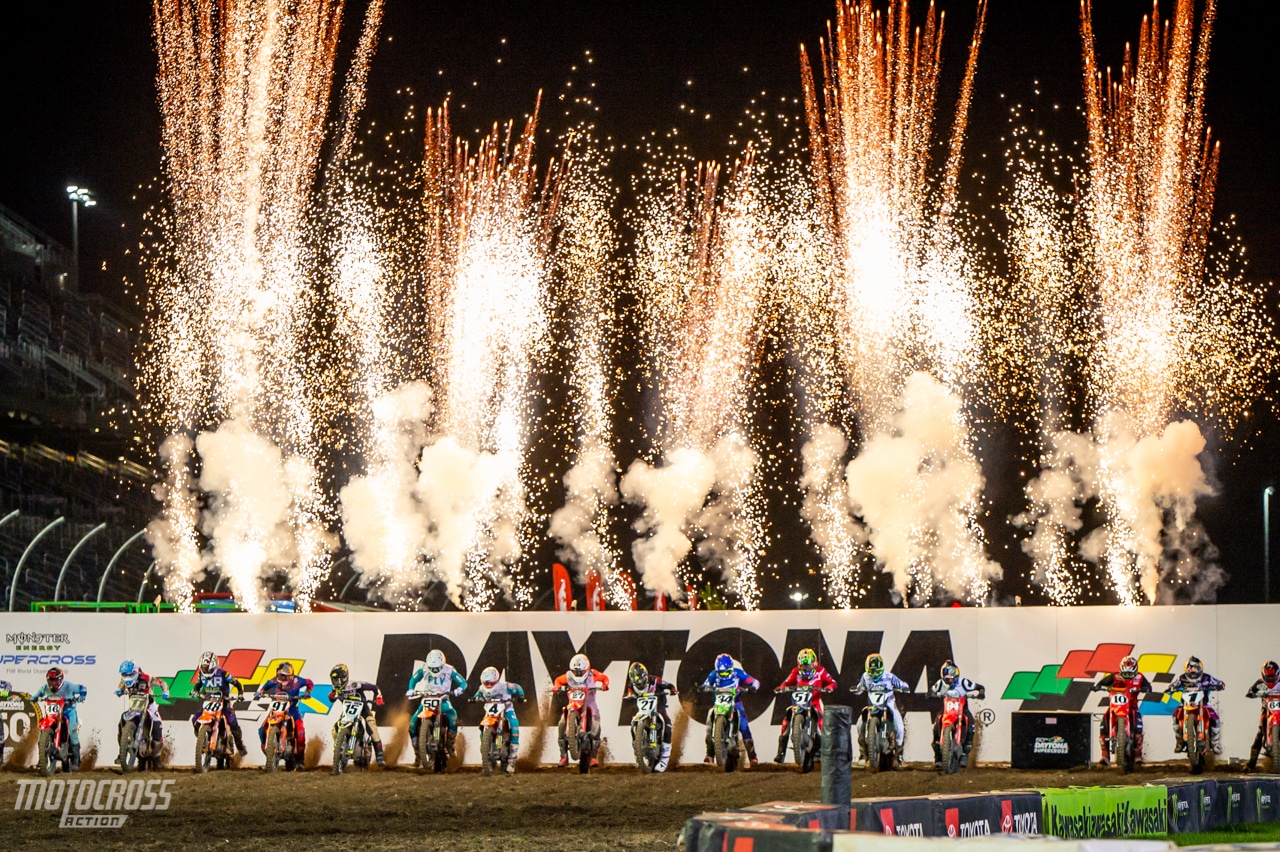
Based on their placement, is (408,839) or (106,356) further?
(106,356)

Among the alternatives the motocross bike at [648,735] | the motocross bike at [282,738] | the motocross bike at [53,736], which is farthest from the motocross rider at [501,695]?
the motocross bike at [53,736]

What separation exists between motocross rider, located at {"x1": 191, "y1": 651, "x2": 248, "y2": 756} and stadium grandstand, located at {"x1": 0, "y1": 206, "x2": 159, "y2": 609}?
2410 cm

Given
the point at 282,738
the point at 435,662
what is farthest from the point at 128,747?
the point at 435,662

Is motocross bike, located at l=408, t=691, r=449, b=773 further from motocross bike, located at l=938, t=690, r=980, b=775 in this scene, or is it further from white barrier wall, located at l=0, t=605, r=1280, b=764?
motocross bike, located at l=938, t=690, r=980, b=775

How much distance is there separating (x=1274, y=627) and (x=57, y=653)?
1968 cm

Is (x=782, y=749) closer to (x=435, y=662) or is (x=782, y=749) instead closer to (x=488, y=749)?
(x=488, y=749)

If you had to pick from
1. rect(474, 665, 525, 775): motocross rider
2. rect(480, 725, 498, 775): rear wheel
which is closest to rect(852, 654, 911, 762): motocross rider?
rect(474, 665, 525, 775): motocross rider

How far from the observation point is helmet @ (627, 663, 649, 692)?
2111 cm

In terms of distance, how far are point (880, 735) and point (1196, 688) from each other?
490cm

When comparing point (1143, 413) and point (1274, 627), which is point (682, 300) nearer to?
point (1143, 413)

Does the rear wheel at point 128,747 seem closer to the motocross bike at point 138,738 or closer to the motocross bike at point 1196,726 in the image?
the motocross bike at point 138,738

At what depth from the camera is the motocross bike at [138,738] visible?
2173 centimetres

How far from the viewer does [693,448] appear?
4419 cm

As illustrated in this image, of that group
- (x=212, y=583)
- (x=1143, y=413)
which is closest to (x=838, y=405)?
(x=1143, y=413)
